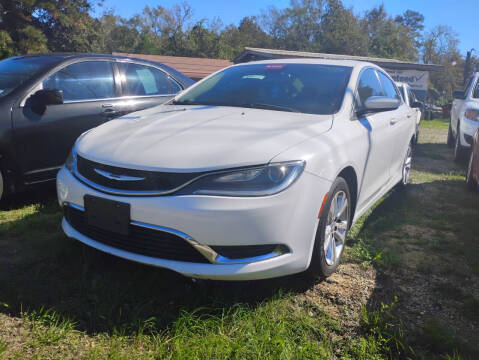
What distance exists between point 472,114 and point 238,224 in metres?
5.76

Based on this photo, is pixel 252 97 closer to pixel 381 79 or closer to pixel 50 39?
pixel 381 79

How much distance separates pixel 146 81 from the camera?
4891 mm

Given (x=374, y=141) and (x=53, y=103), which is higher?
(x=53, y=103)

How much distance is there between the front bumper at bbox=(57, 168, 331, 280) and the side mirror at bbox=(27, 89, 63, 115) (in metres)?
1.91

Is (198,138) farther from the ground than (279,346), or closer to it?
farther from the ground

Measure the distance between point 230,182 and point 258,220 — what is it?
0.24 meters

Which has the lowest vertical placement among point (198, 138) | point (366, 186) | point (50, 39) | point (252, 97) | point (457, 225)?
point (457, 225)

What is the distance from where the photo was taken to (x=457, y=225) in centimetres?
394

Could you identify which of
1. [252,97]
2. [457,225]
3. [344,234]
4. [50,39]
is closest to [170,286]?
[344,234]

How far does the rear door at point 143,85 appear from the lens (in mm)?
4609

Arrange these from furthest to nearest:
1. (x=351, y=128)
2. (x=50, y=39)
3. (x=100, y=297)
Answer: (x=50, y=39)
(x=351, y=128)
(x=100, y=297)

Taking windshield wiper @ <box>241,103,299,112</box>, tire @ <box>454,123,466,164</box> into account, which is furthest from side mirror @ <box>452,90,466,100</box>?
windshield wiper @ <box>241,103,299,112</box>

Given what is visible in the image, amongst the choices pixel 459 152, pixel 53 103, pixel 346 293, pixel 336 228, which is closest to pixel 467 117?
pixel 459 152

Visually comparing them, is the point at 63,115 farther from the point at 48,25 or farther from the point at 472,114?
the point at 48,25
